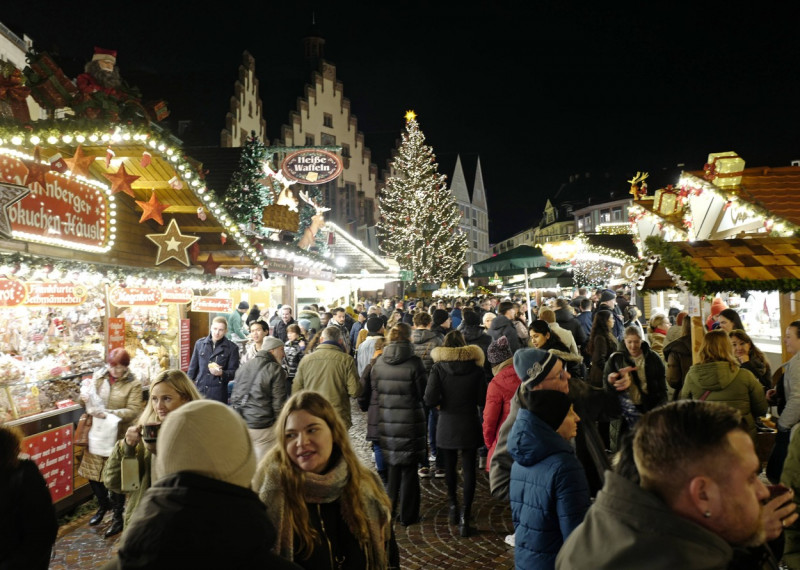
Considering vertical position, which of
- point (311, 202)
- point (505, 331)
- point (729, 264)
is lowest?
point (505, 331)

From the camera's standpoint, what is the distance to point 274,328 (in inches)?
478

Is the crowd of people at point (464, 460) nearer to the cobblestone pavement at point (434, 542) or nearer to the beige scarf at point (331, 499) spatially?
the beige scarf at point (331, 499)

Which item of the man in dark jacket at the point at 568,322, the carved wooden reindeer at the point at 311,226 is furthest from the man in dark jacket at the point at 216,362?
the carved wooden reindeer at the point at 311,226

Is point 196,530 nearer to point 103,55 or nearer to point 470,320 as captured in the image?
point 103,55

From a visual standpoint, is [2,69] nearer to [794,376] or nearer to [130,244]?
[130,244]

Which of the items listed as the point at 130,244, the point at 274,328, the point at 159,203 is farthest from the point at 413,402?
the point at 274,328

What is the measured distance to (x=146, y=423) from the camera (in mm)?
3682

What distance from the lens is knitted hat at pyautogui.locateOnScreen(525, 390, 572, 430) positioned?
10.1ft

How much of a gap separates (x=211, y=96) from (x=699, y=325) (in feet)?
83.3

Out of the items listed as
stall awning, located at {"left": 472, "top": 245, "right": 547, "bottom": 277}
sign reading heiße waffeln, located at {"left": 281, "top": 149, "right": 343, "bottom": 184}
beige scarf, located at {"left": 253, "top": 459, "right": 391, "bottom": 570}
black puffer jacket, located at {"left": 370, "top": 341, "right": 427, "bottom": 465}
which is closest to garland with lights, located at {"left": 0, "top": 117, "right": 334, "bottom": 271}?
black puffer jacket, located at {"left": 370, "top": 341, "right": 427, "bottom": 465}

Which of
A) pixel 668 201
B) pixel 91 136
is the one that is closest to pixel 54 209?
pixel 91 136

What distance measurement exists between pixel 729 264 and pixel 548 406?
4504 mm

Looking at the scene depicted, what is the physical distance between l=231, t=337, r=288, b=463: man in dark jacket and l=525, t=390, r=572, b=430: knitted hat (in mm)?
3728

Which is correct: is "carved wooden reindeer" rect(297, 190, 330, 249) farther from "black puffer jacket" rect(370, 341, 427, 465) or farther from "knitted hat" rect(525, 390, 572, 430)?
"knitted hat" rect(525, 390, 572, 430)
